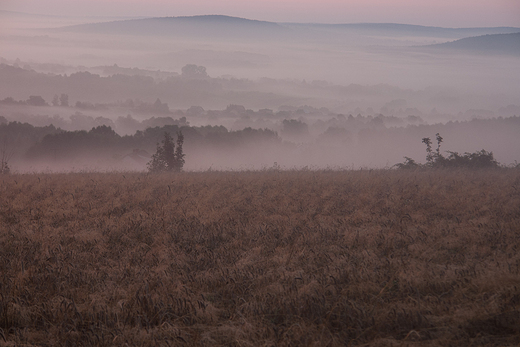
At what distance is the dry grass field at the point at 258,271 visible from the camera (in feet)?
11.8

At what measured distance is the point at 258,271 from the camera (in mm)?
5062

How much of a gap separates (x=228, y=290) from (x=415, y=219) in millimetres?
5192

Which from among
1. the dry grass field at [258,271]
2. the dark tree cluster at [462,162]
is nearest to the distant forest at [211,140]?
the dark tree cluster at [462,162]

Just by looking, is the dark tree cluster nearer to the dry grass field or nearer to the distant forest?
the dry grass field

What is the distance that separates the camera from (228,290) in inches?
179

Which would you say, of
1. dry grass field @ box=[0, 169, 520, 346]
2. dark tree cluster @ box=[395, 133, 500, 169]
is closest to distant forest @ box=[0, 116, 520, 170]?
dark tree cluster @ box=[395, 133, 500, 169]

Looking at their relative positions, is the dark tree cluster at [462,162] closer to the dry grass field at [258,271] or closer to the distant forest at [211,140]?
the dry grass field at [258,271]

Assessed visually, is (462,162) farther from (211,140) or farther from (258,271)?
(211,140)

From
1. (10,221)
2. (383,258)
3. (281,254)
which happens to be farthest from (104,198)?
(383,258)

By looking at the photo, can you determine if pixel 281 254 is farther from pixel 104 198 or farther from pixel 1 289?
pixel 104 198

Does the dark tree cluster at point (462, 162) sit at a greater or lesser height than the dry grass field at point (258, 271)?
greater

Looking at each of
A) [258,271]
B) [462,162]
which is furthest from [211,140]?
[258,271]

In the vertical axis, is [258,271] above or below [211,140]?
below

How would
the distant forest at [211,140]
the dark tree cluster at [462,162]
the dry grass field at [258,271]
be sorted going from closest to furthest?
the dry grass field at [258,271], the dark tree cluster at [462,162], the distant forest at [211,140]
